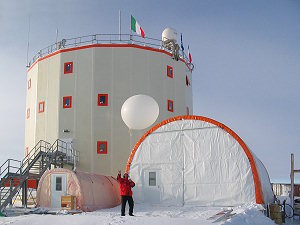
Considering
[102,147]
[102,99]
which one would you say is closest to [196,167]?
[102,147]

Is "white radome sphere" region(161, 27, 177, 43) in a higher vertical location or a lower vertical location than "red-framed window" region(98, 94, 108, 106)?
higher

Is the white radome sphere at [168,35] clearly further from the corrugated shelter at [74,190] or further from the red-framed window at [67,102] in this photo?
the corrugated shelter at [74,190]

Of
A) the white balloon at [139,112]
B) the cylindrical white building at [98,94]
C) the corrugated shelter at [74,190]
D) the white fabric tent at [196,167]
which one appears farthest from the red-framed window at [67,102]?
the white balloon at [139,112]

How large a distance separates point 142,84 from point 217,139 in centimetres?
1044

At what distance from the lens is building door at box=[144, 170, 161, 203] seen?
750 inches

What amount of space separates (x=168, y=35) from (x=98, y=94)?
7.55m

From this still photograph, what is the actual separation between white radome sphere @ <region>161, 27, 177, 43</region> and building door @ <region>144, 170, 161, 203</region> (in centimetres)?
1362

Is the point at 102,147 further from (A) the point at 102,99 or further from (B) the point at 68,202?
(B) the point at 68,202

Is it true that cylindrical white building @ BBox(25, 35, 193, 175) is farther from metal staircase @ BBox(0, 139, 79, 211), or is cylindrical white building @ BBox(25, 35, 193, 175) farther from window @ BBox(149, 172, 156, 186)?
window @ BBox(149, 172, 156, 186)

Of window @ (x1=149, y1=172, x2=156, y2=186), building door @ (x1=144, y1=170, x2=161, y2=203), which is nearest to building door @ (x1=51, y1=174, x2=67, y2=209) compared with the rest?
building door @ (x1=144, y1=170, x2=161, y2=203)

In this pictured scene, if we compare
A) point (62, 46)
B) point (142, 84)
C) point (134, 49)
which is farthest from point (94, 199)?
point (62, 46)

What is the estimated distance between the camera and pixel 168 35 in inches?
1190

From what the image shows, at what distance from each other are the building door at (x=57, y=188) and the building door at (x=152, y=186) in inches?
153

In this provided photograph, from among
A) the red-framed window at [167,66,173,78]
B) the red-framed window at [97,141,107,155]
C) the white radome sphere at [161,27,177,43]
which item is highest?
the white radome sphere at [161,27,177,43]
